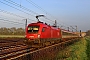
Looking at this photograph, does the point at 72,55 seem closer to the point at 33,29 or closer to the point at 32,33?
the point at 32,33

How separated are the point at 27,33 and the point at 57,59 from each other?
563cm

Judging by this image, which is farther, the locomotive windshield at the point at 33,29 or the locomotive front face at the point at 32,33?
the locomotive windshield at the point at 33,29

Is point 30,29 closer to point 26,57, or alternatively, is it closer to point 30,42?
point 30,42

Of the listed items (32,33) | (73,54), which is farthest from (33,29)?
(73,54)

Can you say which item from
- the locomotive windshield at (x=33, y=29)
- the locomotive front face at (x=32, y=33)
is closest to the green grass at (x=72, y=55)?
the locomotive front face at (x=32, y=33)

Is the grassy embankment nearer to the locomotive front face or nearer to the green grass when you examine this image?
the green grass

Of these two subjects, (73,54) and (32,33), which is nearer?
(73,54)

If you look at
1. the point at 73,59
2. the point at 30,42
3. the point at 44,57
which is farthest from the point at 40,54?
the point at 30,42

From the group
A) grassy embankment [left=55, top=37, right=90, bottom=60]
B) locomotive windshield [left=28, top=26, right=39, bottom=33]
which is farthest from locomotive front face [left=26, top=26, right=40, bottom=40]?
grassy embankment [left=55, top=37, right=90, bottom=60]

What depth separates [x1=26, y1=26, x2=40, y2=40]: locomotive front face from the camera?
63.5ft

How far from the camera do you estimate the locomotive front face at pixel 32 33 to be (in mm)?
19358

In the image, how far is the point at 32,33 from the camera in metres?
19.7

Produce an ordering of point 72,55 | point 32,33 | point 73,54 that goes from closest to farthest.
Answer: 1. point 72,55
2. point 73,54
3. point 32,33

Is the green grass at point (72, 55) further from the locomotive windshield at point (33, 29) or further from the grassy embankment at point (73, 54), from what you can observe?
the locomotive windshield at point (33, 29)
